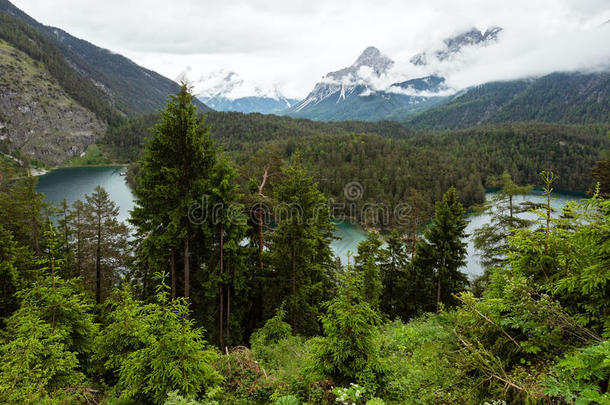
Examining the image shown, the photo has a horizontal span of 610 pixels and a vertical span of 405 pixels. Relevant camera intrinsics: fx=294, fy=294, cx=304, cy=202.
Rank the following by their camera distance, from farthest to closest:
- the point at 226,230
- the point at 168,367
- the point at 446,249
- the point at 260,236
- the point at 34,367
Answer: the point at 446,249 < the point at 260,236 < the point at 226,230 < the point at 34,367 < the point at 168,367

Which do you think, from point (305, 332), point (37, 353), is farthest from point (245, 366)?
point (305, 332)

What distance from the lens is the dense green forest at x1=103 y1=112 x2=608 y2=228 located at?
9094 centimetres

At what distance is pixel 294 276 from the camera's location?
15.6 meters

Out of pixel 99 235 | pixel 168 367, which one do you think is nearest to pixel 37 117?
pixel 99 235

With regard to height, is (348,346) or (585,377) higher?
(585,377)

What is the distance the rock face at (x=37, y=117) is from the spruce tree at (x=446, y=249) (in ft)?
595

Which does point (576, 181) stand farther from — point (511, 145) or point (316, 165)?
point (316, 165)

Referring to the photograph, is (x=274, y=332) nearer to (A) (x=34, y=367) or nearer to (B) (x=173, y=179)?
(B) (x=173, y=179)

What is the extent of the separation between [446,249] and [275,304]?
38.7 ft

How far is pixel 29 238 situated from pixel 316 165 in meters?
86.7

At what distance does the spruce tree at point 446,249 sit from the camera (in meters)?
19.4

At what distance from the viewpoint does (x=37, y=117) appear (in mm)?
162375

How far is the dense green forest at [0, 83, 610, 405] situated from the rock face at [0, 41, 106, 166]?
175m

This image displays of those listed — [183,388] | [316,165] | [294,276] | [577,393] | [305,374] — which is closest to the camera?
[577,393]
